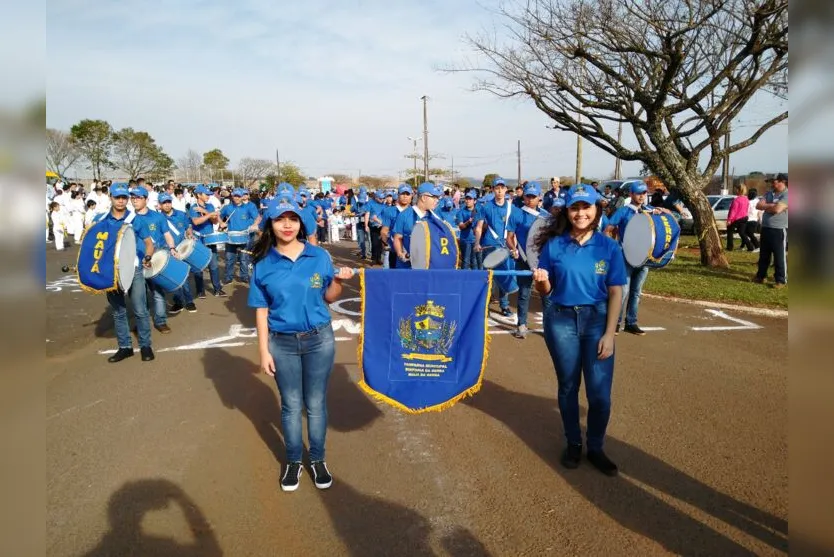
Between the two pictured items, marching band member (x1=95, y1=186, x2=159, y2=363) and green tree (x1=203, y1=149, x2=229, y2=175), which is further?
green tree (x1=203, y1=149, x2=229, y2=175)

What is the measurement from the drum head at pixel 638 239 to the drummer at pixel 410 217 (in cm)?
271

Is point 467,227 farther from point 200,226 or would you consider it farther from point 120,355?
point 120,355

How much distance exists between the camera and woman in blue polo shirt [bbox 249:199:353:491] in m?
3.49

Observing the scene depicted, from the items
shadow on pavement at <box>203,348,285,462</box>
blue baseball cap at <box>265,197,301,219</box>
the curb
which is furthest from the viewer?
the curb

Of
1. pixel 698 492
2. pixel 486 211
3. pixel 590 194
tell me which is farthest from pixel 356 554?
pixel 486 211

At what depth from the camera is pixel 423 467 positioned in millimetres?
3924

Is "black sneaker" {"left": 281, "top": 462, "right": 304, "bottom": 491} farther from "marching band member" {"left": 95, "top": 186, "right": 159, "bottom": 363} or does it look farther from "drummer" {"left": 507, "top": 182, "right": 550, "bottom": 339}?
"drummer" {"left": 507, "top": 182, "right": 550, "bottom": 339}

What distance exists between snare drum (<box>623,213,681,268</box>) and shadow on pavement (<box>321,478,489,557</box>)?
5023 mm

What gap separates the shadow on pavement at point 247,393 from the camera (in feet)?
14.9

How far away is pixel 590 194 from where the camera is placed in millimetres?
3727

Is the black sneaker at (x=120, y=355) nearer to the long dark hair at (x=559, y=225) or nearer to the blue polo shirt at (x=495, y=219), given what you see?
the long dark hair at (x=559, y=225)

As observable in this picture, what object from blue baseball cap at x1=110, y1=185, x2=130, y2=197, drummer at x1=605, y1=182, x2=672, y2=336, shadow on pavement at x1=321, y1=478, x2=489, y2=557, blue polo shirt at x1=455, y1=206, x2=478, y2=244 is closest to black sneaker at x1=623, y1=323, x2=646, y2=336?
drummer at x1=605, y1=182, x2=672, y2=336

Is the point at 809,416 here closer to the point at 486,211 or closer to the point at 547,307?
the point at 547,307

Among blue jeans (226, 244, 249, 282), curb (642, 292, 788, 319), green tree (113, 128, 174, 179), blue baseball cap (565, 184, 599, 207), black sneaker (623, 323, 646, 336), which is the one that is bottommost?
black sneaker (623, 323, 646, 336)
